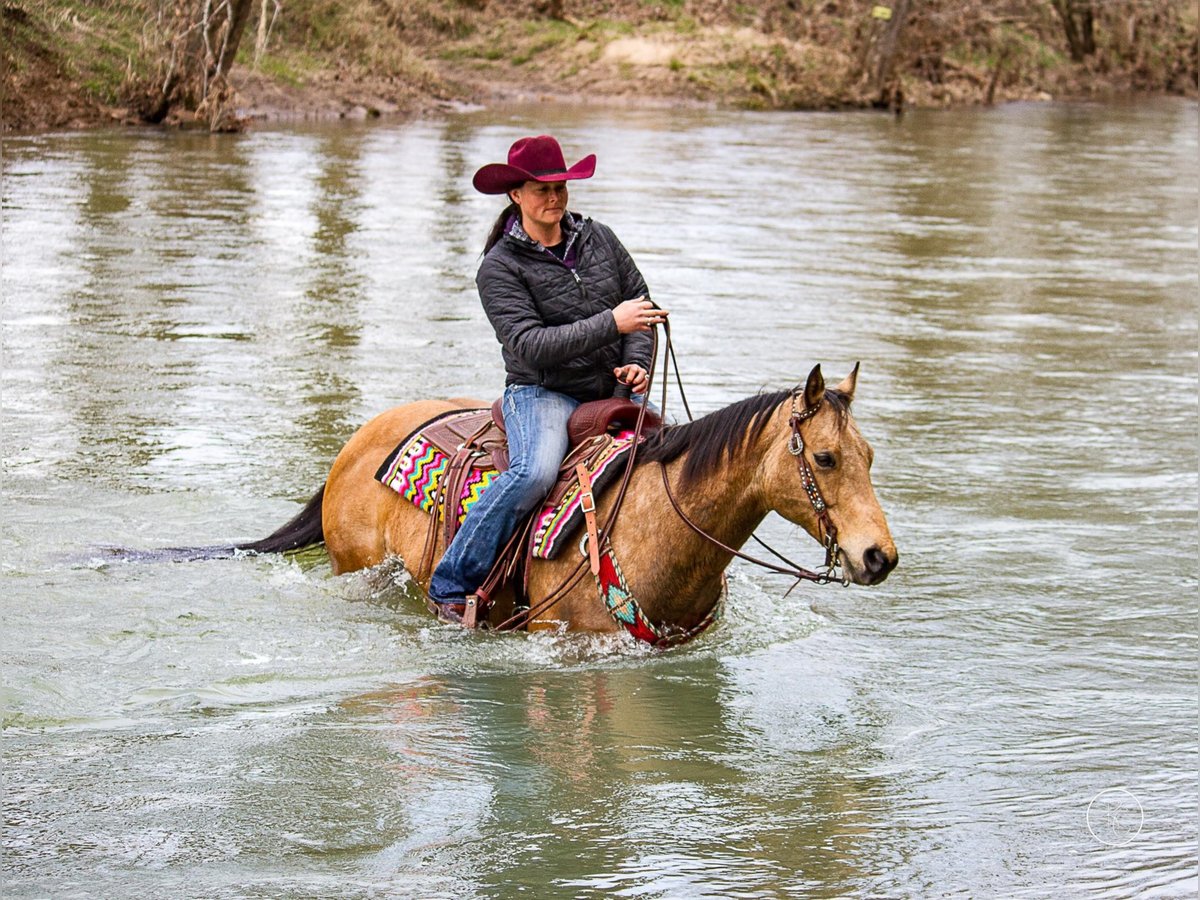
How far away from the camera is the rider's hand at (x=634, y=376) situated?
6684mm

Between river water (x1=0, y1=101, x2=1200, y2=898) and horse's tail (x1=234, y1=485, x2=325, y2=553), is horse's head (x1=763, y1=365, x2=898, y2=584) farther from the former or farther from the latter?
horse's tail (x1=234, y1=485, x2=325, y2=553)

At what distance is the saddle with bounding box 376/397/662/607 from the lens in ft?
21.8

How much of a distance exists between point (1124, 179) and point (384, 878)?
2494 centimetres

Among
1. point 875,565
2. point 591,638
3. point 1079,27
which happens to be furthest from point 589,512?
point 1079,27

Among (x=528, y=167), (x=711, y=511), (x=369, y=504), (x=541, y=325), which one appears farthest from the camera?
(x=369, y=504)

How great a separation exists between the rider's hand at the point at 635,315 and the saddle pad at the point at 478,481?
50 centimetres

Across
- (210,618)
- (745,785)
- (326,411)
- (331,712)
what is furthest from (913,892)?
(326,411)

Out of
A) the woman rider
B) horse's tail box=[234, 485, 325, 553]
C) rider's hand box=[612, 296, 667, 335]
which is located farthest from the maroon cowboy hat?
horse's tail box=[234, 485, 325, 553]

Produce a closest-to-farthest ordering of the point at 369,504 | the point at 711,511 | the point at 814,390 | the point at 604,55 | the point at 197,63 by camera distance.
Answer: the point at 814,390 < the point at 711,511 < the point at 369,504 < the point at 197,63 < the point at 604,55

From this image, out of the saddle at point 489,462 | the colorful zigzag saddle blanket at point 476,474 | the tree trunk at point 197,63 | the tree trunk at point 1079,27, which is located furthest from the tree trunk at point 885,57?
the saddle at point 489,462

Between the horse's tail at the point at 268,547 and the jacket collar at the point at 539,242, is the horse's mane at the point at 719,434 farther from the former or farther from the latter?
the horse's tail at the point at 268,547

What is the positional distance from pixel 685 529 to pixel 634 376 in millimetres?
779

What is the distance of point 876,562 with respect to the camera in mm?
5590
